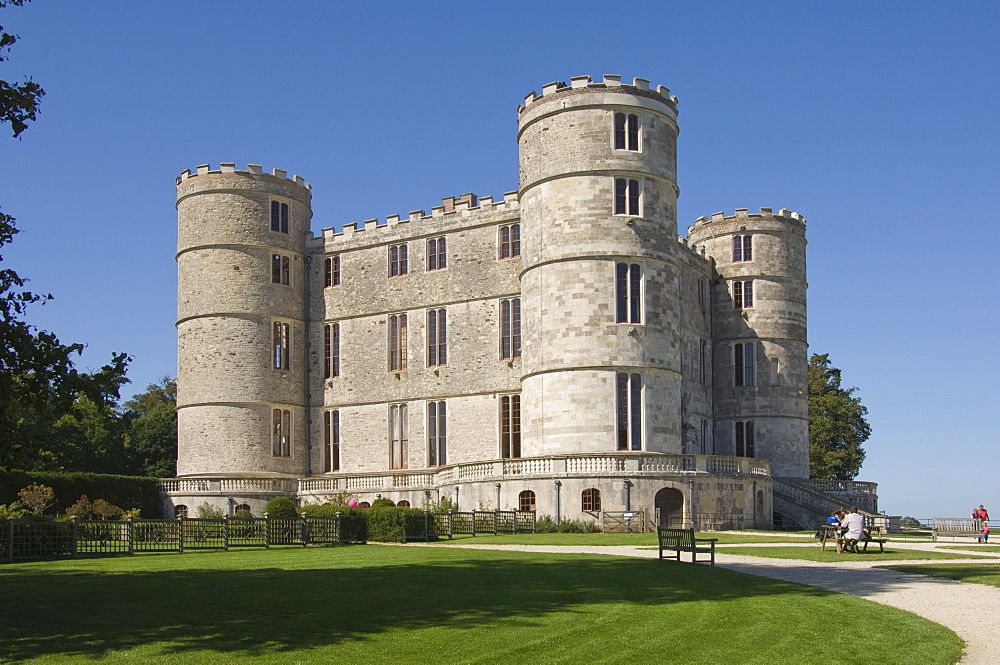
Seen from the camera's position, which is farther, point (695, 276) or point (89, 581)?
point (695, 276)

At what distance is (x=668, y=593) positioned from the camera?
1684cm

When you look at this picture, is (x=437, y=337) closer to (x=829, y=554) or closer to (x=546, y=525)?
(x=546, y=525)

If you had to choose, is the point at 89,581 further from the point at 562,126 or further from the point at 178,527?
the point at 562,126

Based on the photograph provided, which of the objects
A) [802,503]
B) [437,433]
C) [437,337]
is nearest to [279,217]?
→ [437,337]

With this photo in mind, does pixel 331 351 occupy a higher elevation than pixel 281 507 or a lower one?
higher

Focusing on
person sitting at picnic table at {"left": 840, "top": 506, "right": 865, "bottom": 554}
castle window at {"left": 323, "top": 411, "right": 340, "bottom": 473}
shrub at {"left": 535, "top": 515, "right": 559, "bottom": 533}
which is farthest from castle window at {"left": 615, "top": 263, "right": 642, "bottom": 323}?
person sitting at picnic table at {"left": 840, "top": 506, "right": 865, "bottom": 554}

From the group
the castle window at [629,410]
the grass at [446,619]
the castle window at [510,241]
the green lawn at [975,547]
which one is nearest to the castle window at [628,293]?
the castle window at [629,410]

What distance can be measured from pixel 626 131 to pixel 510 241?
291 inches

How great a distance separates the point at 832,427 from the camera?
64125 mm

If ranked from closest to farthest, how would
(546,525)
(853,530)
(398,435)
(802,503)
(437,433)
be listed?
(853,530), (546,525), (802,503), (437,433), (398,435)

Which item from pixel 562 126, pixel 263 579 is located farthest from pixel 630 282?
pixel 263 579

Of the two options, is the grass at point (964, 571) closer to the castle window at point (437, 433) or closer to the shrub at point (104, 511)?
the castle window at point (437, 433)

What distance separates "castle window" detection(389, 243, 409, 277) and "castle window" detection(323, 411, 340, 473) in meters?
6.98

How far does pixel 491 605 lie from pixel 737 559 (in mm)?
11211
